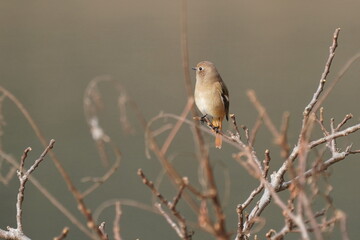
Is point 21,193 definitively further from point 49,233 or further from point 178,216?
point 49,233

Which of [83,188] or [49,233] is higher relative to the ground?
[83,188]

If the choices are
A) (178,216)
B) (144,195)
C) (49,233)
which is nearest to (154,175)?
(144,195)

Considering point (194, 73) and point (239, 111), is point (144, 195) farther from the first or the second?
point (194, 73)

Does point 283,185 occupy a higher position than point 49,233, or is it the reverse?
point 49,233

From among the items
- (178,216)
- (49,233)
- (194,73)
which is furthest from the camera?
(49,233)

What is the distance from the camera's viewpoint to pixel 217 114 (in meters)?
2.10

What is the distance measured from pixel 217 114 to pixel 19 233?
4.15 feet

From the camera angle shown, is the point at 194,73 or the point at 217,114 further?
the point at 194,73

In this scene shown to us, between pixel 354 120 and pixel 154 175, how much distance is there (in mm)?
1284

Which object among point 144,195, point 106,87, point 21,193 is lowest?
point 21,193

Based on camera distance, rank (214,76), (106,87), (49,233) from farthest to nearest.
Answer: (106,87) < (49,233) < (214,76)

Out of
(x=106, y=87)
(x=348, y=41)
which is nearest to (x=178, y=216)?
(x=106, y=87)

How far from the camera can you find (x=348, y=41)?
15.9 ft

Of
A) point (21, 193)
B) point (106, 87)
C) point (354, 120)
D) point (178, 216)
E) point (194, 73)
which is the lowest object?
point (178, 216)
